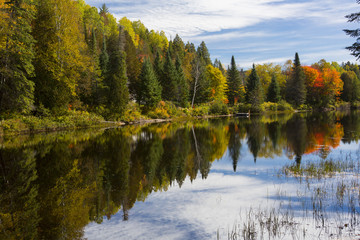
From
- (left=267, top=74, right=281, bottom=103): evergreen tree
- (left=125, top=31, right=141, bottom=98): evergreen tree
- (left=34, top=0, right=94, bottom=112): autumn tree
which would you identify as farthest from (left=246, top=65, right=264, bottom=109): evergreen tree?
(left=34, top=0, right=94, bottom=112): autumn tree

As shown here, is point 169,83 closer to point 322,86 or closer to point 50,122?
point 50,122

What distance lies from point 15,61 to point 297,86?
66950 millimetres

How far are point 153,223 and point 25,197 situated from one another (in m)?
4.37

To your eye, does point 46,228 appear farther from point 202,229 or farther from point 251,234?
point 251,234

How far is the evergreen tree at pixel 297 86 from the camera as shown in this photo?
74.3 m

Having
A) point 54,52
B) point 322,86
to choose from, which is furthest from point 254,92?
point 54,52

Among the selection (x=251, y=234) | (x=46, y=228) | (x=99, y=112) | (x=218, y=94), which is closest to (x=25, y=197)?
(x=46, y=228)

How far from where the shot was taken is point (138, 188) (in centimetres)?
937

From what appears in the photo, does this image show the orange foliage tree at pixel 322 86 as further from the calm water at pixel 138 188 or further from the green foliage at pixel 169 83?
the calm water at pixel 138 188

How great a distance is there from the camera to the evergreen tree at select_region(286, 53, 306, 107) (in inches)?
2926

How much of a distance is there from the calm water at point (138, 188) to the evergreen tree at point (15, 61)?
9.60 meters

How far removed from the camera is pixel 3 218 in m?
6.94

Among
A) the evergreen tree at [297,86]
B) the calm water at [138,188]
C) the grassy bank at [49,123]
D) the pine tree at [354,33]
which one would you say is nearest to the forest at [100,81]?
the evergreen tree at [297,86]

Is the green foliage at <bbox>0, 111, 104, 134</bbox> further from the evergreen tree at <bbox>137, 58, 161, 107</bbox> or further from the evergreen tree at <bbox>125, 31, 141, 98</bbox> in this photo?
the evergreen tree at <bbox>125, 31, 141, 98</bbox>
